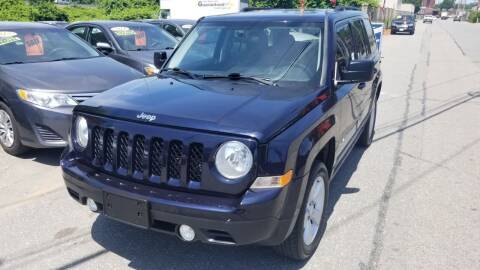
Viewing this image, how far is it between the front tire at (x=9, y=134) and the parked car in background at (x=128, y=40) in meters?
3.11

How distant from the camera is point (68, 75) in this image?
544cm

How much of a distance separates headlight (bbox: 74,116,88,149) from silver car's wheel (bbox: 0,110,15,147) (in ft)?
7.97

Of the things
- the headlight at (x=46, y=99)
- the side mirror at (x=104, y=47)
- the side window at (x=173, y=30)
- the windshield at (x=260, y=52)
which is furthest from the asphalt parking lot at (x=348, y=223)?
the side window at (x=173, y=30)

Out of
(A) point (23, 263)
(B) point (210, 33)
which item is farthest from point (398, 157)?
(A) point (23, 263)

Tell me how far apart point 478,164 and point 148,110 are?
4.61 metres

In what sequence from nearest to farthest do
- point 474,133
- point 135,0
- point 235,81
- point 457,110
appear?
point 235,81, point 474,133, point 457,110, point 135,0

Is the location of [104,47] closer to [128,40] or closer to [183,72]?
[128,40]

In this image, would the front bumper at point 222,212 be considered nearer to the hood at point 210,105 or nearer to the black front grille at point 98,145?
the black front grille at point 98,145

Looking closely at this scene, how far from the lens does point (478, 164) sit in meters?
5.73

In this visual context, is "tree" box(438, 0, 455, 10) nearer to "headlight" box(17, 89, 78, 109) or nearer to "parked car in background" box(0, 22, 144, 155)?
"parked car in background" box(0, 22, 144, 155)

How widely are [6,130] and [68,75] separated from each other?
39.7 inches

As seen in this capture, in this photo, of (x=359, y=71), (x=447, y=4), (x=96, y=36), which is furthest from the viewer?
(x=447, y=4)

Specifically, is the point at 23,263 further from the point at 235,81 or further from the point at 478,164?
the point at 478,164

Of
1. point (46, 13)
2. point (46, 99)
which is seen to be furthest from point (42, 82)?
point (46, 13)
